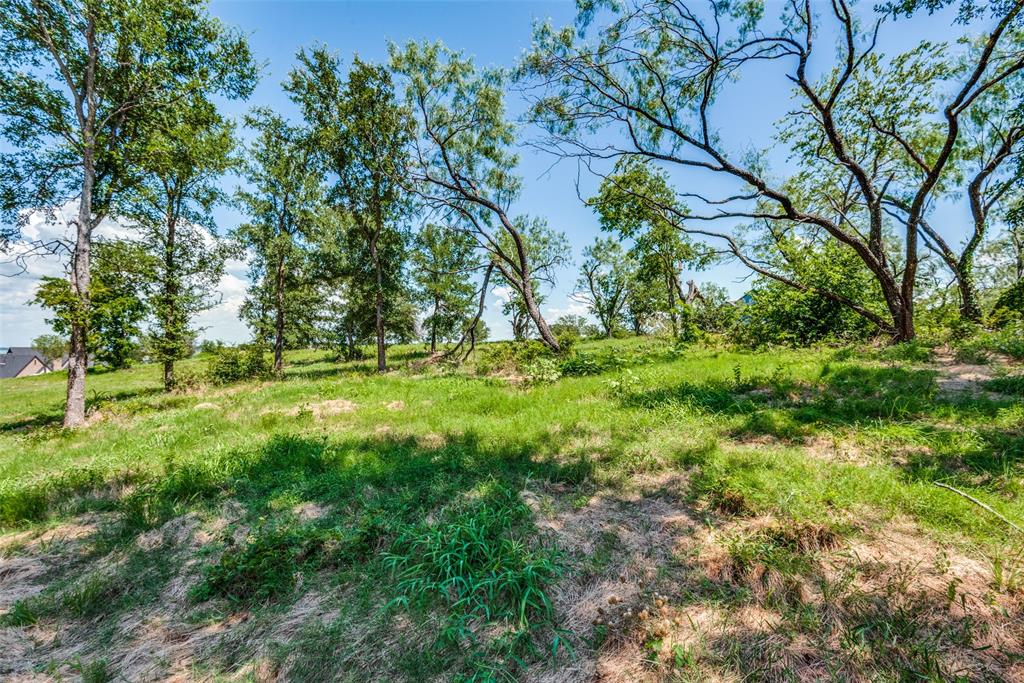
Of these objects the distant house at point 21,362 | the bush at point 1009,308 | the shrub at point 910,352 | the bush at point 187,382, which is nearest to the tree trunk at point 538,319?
the shrub at point 910,352

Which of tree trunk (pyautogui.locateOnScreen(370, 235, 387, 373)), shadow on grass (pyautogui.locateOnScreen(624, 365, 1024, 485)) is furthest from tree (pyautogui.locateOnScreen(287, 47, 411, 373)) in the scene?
shadow on grass (pyautogui.locateOnScreen(624, 365, 1024, 485))

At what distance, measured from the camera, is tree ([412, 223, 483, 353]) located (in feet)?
59.8

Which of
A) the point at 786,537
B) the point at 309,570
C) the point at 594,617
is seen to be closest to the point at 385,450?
the point at 309,570

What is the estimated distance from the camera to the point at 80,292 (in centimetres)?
1014

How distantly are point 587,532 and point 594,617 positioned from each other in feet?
2.98

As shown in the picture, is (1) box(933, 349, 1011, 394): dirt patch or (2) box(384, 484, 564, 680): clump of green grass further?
(1) box(933, 349, 1011, 394): dirt patch

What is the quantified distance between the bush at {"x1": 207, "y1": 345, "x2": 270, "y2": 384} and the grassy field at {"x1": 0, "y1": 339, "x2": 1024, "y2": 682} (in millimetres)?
11503

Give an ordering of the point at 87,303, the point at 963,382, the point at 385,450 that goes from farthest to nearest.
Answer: the point at 87,303 → the point at 963,382 → the point at 385,450

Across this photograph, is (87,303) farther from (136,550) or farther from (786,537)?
(786,537)

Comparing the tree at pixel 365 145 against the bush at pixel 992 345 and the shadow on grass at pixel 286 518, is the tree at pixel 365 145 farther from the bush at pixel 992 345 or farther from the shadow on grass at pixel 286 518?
the bush at pixel 992 345

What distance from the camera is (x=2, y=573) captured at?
3.33 metres

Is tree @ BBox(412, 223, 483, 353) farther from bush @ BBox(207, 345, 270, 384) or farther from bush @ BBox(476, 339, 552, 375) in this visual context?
bush @ BBox(207, 345, 270, 384)

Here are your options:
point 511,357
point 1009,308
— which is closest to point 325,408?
point 511,357

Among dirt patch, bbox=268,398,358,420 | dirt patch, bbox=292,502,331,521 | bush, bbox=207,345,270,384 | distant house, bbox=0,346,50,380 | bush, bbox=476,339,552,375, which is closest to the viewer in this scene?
dirt patch, bbox=292,502,331,521
